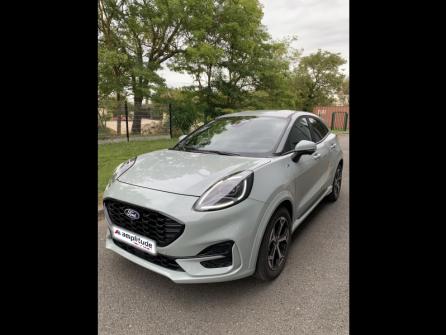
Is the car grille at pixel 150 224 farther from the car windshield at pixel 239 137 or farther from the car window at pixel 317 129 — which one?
the car window at pixel 317 129

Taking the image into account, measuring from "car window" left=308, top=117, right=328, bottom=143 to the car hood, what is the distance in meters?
1.58

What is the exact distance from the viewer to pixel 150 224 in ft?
6.84

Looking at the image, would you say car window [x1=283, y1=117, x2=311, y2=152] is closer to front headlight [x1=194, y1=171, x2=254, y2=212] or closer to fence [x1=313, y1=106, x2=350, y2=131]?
front headlight [x1=194, y1=171, x2=254, y2=212]

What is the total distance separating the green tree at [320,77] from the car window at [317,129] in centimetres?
3142

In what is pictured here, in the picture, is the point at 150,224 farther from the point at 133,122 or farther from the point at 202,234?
the point at 133,122

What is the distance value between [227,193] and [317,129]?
8.34ft

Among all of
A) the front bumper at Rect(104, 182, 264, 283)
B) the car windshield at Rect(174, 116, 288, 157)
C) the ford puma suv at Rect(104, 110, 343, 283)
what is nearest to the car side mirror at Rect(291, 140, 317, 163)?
the ford puma suv at Rect(104, 110, 343, 283)

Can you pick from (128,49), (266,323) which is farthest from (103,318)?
(128,49)

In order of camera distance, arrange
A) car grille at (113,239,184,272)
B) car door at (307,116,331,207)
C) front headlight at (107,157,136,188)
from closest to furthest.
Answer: car grille at (113,239,184,272) → front headlight at (107,157,136,188) → car door at (307,116,331,207)

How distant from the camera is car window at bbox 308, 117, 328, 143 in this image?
387cm

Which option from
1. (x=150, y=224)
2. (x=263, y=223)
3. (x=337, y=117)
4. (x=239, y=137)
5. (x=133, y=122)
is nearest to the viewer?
(x=150, y=224)

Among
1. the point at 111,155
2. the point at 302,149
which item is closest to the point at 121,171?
the point at 302,149

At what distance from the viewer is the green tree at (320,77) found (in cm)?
3400
